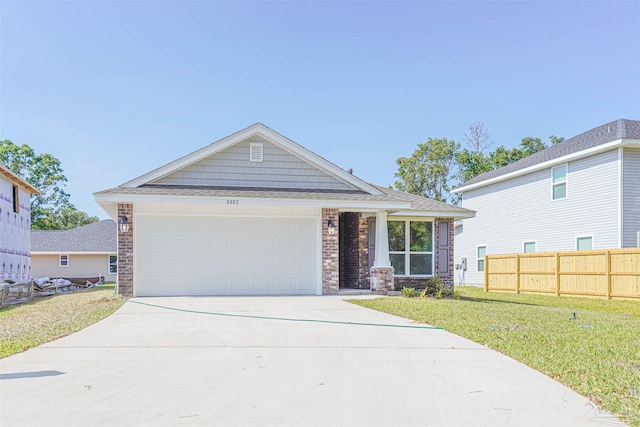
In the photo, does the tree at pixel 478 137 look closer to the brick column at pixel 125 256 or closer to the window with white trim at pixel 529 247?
the window with white trim at pixel 529 247

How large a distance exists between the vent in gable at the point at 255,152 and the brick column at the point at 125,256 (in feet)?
12.3

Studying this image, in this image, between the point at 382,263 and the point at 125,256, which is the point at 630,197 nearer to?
the point at 382,263

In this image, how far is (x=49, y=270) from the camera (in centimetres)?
3494

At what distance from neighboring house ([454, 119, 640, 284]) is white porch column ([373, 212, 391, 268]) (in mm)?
8696

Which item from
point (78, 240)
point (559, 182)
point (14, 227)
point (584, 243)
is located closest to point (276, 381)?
point (584, 243)

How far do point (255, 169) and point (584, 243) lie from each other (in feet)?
42.4

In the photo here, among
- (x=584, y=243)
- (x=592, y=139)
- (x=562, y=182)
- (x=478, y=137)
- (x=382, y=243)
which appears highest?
(x=478, y=137)

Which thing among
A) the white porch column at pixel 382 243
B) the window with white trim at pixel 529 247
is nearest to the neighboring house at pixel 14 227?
the white porch column at pixel 382 243

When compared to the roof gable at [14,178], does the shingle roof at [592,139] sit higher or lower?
higher

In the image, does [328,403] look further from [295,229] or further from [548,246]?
[548,246]

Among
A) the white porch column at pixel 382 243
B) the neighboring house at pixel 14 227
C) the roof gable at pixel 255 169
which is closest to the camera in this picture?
the roof gable at pixel 255 169

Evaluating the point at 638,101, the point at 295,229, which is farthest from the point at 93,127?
the point at 638,101

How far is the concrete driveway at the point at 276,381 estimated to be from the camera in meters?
4.17

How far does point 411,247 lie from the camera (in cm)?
1642
